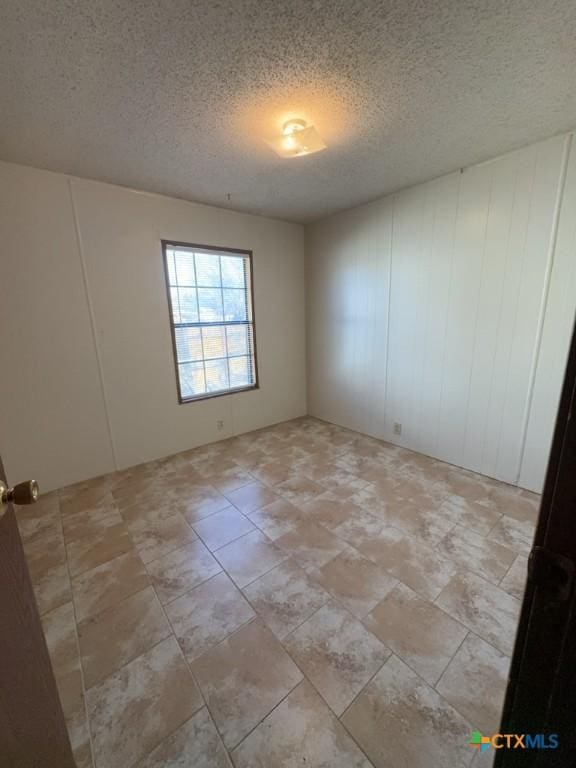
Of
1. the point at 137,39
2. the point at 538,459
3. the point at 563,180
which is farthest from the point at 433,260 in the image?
the point at 137,39

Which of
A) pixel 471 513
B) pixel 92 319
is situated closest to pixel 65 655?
pixel 92 319

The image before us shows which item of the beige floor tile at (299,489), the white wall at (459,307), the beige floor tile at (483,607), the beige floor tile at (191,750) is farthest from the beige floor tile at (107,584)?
the white wall at (459,307)

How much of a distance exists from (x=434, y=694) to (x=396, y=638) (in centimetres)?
21

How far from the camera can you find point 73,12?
3.69 feet

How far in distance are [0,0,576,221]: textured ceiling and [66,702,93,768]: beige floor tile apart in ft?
8.40

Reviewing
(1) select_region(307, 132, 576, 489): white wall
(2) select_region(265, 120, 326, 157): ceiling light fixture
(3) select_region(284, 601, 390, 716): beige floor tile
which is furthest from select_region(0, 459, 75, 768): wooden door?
(1) select_region(307, 132, 576, 489): white wall

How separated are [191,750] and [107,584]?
3.04 feet

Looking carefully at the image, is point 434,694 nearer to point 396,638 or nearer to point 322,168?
point 396,638

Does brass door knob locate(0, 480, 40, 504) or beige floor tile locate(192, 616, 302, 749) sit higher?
brass door knob locate(0, 480, 40, 504)

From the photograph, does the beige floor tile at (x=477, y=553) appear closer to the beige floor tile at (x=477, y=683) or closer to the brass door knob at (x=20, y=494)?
the beige floor tile at (x=477, y=683)

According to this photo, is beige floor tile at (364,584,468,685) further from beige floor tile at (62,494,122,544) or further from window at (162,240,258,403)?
window at (162,240,258,403)

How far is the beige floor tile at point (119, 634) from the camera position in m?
1.25

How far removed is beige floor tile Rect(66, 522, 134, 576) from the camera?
5.84 feet

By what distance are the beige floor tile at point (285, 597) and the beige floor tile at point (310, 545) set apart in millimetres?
94
